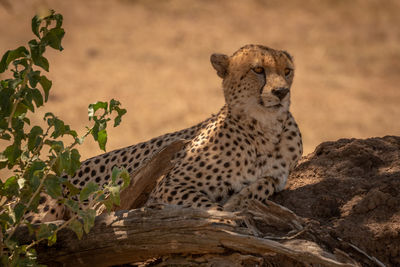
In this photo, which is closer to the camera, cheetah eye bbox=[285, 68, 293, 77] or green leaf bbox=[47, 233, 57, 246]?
green leaf bbox=[47, 233, 57, 246]

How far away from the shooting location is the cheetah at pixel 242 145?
274cm

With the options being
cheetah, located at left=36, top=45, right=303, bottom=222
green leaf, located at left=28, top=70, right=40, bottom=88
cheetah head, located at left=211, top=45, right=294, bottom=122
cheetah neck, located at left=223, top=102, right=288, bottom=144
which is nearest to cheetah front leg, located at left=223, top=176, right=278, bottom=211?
cheetah, located at left=36, top=45, right=303, bottom=222

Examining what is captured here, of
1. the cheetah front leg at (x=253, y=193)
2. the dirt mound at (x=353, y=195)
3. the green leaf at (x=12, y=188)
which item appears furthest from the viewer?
the cheetah front leg at (x=253, y=193)

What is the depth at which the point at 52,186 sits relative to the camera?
1841 millimetres

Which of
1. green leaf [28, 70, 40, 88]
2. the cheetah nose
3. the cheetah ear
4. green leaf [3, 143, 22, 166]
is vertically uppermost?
the cheetah ear

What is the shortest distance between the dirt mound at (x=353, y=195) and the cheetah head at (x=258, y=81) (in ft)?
1.35

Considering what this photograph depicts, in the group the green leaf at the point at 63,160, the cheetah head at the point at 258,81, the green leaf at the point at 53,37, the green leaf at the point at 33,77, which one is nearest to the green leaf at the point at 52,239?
the green leaf at the point at 63,160

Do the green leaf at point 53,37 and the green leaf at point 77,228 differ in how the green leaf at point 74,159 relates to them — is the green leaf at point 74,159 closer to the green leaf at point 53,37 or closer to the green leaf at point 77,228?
the green leaf at point 77,228

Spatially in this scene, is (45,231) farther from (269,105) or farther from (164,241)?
(269,105)

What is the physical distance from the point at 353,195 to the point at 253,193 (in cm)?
46

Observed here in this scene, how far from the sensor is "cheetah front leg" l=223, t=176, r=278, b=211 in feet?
8.59

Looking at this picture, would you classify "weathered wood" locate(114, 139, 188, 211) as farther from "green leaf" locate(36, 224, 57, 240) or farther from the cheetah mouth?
"green leaf" locate(36, 224, 57, 240)

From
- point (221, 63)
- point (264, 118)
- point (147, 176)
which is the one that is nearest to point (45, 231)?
point (147, 176)

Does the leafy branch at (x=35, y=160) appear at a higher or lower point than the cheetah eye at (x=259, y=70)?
lower
